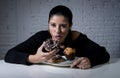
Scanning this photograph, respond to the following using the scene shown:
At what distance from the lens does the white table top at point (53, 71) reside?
3.82 ft

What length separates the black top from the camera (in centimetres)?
143

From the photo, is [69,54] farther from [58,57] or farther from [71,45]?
[71,45]

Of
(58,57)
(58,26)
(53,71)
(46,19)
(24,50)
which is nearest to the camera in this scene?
(53,71)

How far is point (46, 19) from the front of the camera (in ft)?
9.84

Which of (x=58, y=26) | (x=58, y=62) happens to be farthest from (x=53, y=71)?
(x=58, y=26)

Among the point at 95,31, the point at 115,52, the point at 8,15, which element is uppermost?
the point at 8,15

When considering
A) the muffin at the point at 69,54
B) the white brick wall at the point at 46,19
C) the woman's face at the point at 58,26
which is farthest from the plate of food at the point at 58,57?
the white brick wall at the point at 46,19

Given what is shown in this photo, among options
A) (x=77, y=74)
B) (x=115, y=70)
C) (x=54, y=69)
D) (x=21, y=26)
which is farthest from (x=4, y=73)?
(x=21, y=26)

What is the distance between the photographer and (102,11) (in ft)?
10.2

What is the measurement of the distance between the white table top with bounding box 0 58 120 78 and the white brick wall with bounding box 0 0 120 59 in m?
1.59

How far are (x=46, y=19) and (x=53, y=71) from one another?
181 centimetres

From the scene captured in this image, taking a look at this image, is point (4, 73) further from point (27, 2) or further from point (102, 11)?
point (102, 11)

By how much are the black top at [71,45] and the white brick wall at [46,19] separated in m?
1.34

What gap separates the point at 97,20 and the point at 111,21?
0.20 meters
